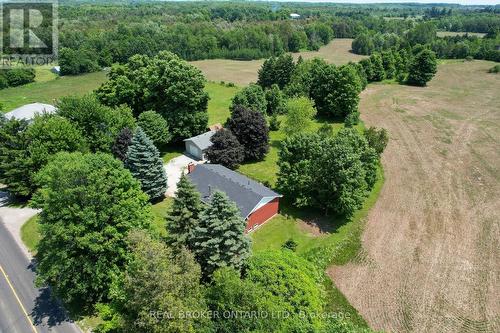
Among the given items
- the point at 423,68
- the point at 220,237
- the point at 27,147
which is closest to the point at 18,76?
the point at 27,147

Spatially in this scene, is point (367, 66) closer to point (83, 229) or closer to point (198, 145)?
point (198, 145)

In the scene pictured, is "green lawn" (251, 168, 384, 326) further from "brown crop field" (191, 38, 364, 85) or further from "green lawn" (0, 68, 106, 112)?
"brown crop field" (191, 38, 364, 85)

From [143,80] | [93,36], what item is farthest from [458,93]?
[93,36]

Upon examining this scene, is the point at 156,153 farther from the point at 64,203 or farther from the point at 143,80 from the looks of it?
the point at 143,80

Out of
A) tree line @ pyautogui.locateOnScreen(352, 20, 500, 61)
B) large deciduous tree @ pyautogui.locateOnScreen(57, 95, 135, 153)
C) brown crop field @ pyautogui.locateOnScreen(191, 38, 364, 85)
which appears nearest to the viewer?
large deciduous tree @ pyautogui.locateOnScreen(57, 95, 135, 153)


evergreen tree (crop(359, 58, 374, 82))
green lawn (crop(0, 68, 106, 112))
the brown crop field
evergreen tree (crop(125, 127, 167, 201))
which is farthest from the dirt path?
green lawn (crop(0, 68, 106, 112))

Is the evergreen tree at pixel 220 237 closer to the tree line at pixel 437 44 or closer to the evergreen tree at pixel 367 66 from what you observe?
the evergreen tree at pixel 367 66
